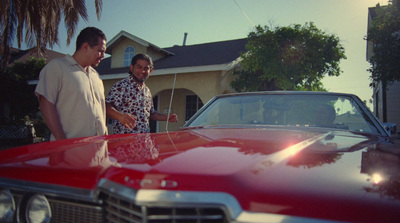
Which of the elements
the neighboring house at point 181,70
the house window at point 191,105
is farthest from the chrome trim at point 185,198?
the house window at point 191,105

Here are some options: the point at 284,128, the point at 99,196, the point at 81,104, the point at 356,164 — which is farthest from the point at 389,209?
the point at 81,104

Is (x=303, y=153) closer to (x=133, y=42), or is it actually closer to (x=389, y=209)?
(x=389, y=209)

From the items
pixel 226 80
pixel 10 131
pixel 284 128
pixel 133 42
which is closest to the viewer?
pixel 284 128

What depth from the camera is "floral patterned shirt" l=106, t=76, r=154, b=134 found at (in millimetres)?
3049

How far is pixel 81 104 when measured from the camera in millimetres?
2375

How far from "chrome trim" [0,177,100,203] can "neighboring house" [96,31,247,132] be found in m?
8.94

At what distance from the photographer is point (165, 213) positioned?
0.87 m

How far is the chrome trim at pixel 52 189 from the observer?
0.97 meters

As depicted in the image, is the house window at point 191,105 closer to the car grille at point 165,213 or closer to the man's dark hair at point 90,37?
the man's dark hair at point 90,37

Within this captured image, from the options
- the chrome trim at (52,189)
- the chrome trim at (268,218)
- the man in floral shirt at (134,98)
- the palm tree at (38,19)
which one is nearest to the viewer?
the chrome trim at (268,218)

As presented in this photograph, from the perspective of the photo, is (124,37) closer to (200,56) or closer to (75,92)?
(200,56)

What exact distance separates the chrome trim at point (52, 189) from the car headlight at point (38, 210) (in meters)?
0.04

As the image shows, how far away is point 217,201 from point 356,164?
2.04ft

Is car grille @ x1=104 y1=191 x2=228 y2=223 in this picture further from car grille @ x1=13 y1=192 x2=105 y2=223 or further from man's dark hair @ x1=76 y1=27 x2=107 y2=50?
man's dark hair @ x1=76 y1=27 x2=107 y2=50
